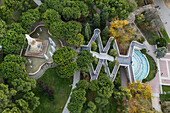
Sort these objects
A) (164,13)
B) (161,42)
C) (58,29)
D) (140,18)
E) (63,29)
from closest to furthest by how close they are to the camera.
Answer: (58,29), (63,29), (161,42), (140,18), (164,13)

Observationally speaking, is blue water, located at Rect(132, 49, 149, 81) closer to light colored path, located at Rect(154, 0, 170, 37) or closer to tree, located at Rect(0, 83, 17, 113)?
light colored path, located at Rect(154, 0, 170, 37)

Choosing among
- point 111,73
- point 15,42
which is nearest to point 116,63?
point 111,73

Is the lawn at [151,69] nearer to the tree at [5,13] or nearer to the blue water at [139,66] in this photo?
the blue water at [139,66]

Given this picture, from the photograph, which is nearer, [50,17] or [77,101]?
[77,101]

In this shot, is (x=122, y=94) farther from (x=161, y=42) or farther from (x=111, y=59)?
(x=161, y=42)

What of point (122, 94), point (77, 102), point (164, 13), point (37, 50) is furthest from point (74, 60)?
point (164, 13)

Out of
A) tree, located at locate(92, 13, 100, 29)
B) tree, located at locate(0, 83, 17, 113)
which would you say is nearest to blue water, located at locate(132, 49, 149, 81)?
tree, located at locate(92, 13, 100, 29)
